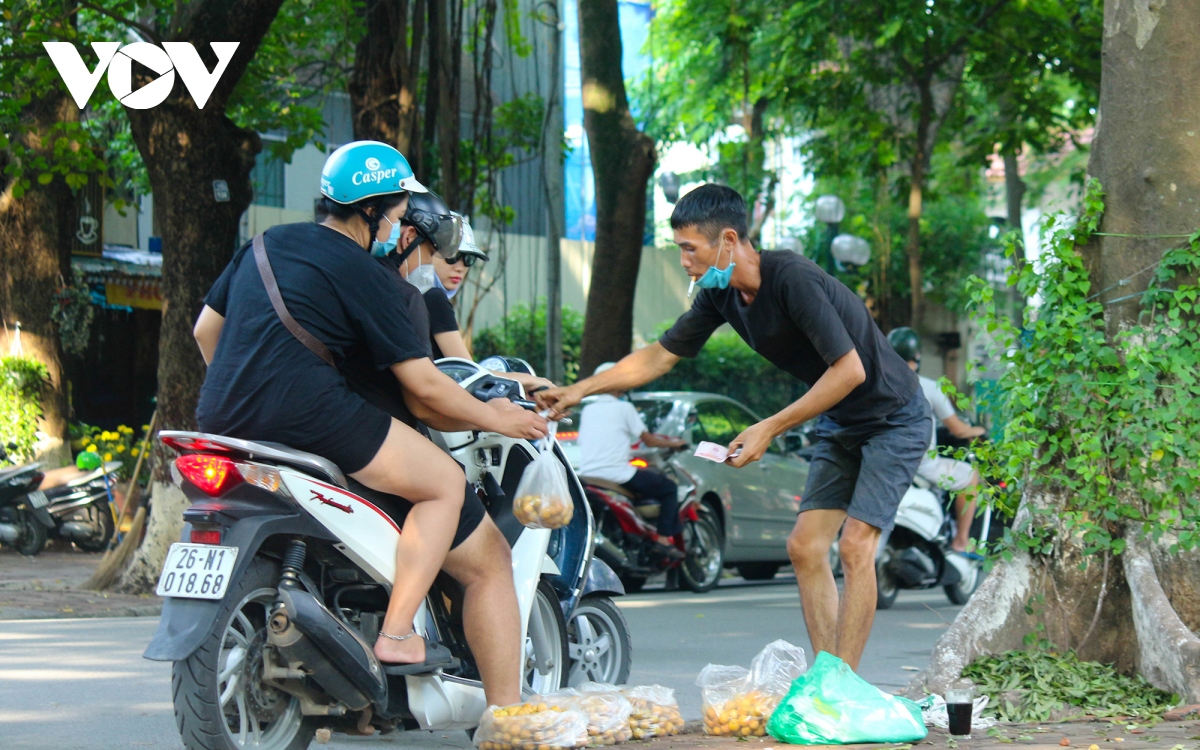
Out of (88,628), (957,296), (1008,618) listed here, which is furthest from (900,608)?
(957,296)

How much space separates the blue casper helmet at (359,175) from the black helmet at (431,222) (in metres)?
0.45

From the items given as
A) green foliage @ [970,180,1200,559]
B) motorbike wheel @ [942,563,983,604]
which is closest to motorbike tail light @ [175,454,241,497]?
green foliage @ [970,180,1200,559]

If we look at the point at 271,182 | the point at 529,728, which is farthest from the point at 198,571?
the point at 271,182

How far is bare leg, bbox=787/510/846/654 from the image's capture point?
5.13m

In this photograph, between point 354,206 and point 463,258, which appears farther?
point 463,258

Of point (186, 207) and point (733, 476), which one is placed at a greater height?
point (186, 207)

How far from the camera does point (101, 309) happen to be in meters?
18.0

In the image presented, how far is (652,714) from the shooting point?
4480 mm

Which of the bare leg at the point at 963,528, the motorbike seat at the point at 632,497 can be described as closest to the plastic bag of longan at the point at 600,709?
the motorbike seat at the point at 632,497

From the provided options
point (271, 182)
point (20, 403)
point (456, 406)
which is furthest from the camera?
point (271, 182)

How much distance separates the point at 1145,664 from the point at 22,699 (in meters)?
4.43

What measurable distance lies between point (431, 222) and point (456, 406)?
2.85 ft

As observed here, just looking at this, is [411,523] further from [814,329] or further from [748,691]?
[814,329]

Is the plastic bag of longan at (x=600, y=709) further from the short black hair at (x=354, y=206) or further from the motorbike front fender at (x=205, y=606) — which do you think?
the short black hair at (x=354, y=206)
